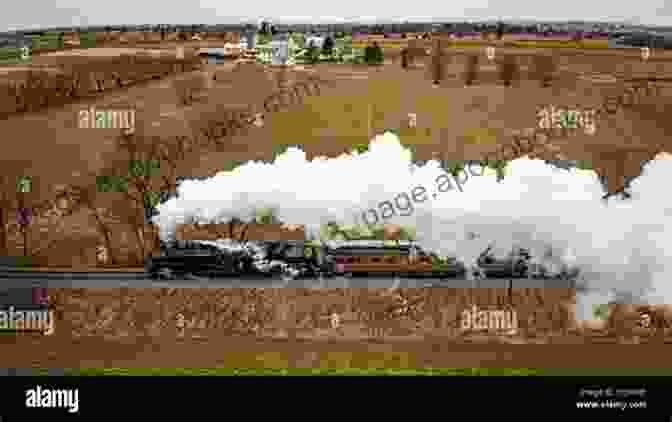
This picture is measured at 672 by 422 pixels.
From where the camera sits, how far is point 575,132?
33.9m

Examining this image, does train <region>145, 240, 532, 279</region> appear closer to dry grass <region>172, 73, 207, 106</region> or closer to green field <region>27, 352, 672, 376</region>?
green field <region>27, 352, 672, 376</region>

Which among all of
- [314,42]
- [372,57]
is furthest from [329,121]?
[314,42]

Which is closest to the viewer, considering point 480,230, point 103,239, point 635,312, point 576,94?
point 635,312

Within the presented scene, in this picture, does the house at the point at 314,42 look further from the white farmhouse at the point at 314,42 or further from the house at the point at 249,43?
the house at the point at 249,43

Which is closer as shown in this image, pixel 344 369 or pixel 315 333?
pixel 344 369

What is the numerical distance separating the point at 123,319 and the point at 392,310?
813 centimetres

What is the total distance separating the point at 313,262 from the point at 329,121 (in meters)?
20.2

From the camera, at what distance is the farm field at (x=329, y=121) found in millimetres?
27391

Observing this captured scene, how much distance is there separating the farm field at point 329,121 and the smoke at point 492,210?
5532 mm

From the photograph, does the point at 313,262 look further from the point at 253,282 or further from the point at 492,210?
the point at 492,210

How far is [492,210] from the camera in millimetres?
17344

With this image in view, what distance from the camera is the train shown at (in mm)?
17656
